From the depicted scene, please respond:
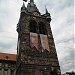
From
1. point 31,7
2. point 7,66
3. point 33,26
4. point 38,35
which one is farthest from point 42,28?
point 7,66

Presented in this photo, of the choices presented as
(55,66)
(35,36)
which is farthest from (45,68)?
(35,36)

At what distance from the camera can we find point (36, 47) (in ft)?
97.3

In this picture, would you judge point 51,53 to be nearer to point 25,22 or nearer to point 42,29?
point 42,29

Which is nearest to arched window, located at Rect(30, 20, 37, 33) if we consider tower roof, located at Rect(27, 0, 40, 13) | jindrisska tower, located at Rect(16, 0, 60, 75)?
jindrisska tower, located at Rect(16, 0, 60, 75)

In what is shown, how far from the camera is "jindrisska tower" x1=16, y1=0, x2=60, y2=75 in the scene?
89.0ft

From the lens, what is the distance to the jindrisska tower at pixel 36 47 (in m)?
27.1

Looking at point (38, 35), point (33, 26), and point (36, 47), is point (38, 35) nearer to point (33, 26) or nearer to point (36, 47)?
point (33, 26)

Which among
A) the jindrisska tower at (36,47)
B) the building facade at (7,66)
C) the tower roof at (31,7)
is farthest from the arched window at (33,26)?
the building facade at (7,66)

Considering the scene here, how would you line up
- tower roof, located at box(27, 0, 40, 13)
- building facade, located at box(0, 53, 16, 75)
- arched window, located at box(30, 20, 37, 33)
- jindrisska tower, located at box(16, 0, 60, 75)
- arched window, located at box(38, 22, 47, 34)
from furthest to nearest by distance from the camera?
building facade, located at box(0, 53, 16, 75) < tower roof, located at box(27, 0, 40, 13) < arched window, located at box(38, 22, 47, 34) < arched window, located at box(30, 20, 37, 33) < jindrisska tower, located at box(16, 0, 60, 75)

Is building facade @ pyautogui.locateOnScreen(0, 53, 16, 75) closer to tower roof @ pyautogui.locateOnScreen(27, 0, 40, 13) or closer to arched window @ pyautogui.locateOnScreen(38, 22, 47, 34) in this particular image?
arched window @ pyautogui.locateOnScreen(38, 22, 47, 34)

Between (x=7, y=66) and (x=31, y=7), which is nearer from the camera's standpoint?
(x=31, y=7)

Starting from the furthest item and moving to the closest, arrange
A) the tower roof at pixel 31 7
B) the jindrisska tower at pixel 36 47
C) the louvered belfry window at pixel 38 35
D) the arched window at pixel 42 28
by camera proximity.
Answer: the tower roof at pixel 31 7
the arched window at pixel 42 28
the louvered belfry window at pixel 38 35
the jindrisska tower at pixel 36 47

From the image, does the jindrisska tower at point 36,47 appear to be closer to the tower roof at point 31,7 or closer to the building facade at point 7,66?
the tower roof at point 31,7

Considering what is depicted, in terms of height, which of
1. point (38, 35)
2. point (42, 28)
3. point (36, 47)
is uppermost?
point (42, 28)
